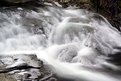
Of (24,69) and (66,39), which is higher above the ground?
(24,69)

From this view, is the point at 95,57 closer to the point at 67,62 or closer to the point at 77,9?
the point at 67,62

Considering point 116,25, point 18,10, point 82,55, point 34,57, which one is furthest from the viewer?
point 116,25

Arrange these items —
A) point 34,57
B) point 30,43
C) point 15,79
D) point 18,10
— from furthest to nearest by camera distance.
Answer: point 18,10 < point 30,43 < point 34,57 < point 15,79

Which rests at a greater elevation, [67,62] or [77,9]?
[77,9]

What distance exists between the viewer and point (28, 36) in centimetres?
1021

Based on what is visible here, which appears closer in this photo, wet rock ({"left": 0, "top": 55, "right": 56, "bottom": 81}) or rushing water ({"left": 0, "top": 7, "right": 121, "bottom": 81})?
wet rock ({"left": 0, "top": 55, "right": 56, "bottom": 81})

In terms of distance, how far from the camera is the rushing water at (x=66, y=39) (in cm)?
856

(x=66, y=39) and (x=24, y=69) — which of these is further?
(x=66, y=39)

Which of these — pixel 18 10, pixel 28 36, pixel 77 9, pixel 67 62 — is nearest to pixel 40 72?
pixel 67 62

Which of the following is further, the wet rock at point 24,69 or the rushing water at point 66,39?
the rushing water at point 66,39

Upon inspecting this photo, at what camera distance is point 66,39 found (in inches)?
411

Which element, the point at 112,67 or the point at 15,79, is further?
the point at 112,67

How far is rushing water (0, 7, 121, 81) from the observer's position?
8.56 m

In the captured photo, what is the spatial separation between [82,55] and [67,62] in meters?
0.71
